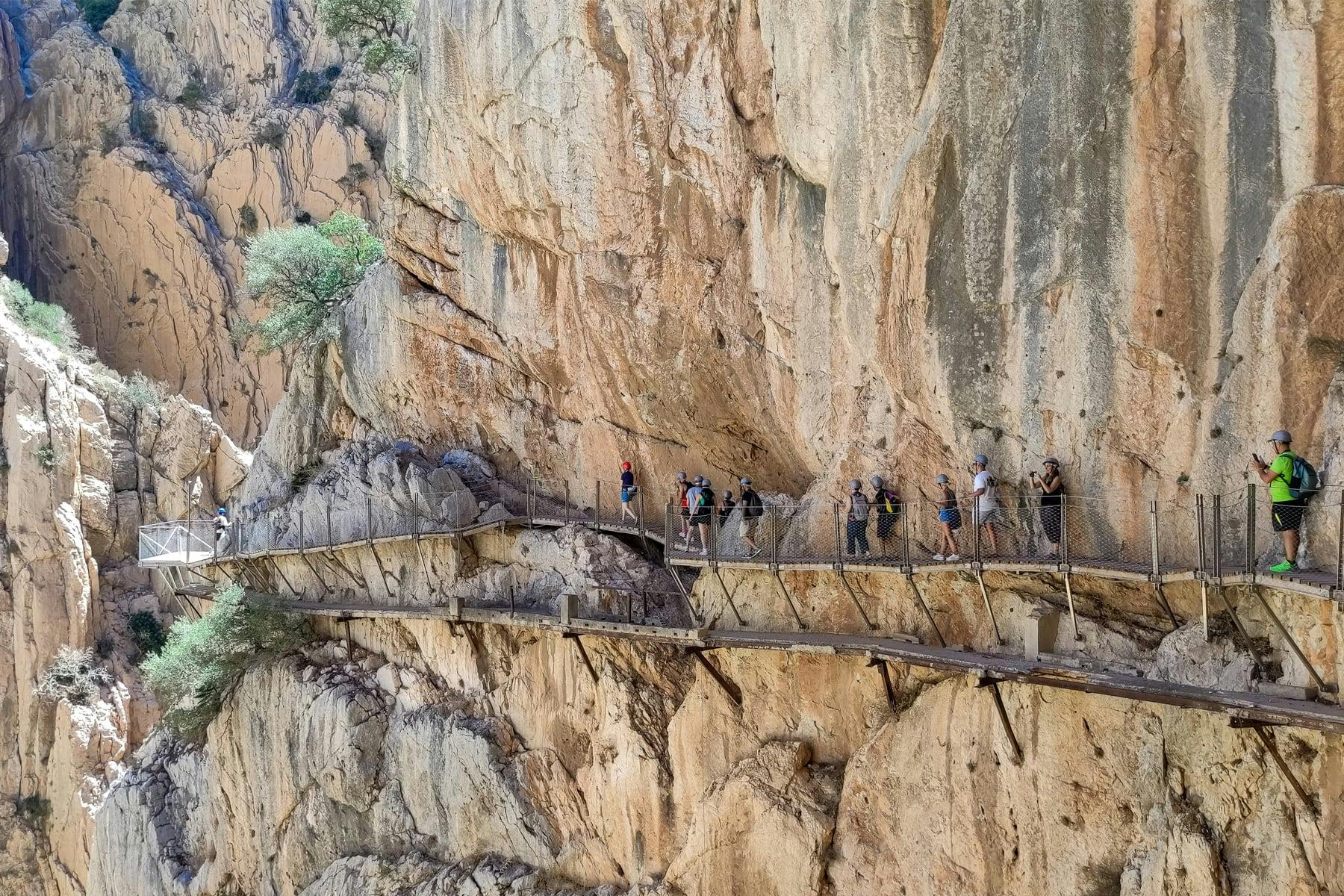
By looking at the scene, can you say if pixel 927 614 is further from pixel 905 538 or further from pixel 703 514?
pixel 703 514

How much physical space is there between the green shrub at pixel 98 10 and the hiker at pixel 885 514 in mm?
49547

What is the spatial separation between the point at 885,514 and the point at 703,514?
3.67 m

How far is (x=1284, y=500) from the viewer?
12500 mm

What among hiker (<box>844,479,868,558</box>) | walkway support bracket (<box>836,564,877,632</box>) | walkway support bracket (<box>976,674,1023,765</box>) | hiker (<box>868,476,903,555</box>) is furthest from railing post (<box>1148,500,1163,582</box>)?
walkway support bracket (<box>836,564,877,632</box>)

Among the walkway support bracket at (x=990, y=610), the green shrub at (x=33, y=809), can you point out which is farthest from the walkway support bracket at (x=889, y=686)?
the green shrub at (x=33, y=809)

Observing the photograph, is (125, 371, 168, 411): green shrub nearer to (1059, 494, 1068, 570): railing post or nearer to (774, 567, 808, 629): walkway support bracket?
(774, 567, 808, 629): walkway support bracket

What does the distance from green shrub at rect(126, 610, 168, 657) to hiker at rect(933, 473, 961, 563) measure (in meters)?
32.3

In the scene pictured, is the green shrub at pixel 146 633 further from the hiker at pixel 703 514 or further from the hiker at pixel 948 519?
the hiker at pixel 948 519

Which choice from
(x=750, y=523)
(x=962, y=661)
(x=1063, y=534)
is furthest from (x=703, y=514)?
(x=1063, y=534)

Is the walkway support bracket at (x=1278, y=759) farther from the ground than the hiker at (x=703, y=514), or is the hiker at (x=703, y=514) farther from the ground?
the hiker at (x=703, y=514)

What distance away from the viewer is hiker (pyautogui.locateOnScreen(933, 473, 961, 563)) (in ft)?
54.3

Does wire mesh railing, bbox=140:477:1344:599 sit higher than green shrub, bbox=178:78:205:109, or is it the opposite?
green shrub, bbox=178:78:205:109

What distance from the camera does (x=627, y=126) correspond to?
22.2m

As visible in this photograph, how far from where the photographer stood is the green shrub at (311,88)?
53125 millimetres
